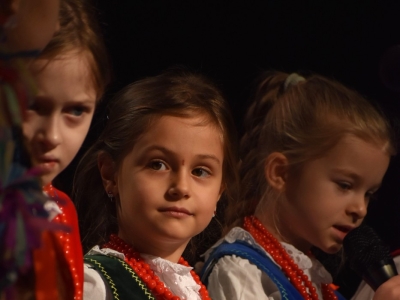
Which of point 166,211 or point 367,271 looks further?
point 367,271

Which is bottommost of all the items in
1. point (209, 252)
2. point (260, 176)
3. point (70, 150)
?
point (209, 252)

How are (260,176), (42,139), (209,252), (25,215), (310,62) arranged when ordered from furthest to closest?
(310,62)
(260,176)
(209,252)
(42,139)
(25,215)

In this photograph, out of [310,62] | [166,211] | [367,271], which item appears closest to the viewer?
[166,211]

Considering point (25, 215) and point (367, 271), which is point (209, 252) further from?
point (25, 215)

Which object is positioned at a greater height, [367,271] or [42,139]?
[42,139]

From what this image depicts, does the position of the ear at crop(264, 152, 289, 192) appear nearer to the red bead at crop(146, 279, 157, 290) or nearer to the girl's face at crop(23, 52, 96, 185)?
the red bead at crop(146, 279, 157, 290)

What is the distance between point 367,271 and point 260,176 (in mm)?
349

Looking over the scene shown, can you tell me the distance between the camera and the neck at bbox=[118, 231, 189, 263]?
1.14 metres

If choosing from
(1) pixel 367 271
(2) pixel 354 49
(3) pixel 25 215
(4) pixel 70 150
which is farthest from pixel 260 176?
(3) pixel 25 215

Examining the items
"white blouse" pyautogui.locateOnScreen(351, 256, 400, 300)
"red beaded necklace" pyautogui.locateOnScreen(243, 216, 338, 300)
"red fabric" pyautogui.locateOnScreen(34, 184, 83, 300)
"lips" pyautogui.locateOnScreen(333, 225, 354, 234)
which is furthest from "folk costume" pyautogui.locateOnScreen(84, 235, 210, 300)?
"white blouse" pyautogui.locateOnScreen(351, 256, 400, 300)

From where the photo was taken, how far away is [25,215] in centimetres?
62

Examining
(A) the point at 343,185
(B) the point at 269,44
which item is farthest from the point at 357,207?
(B) the point at 269,44

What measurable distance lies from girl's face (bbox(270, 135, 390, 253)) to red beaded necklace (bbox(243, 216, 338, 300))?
6cm

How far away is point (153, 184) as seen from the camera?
111 centimetres
